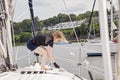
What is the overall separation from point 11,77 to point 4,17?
6.31 feet

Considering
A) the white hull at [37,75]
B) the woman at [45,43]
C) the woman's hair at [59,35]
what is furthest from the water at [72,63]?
the white hull at [37,75]

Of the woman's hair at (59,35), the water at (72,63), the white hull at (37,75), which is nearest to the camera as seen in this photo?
the white hull at (37,75)

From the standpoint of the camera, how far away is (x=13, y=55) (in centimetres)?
906

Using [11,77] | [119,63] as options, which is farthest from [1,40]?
[119,63]

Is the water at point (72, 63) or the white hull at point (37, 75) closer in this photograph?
the white hull at point (37, 75)

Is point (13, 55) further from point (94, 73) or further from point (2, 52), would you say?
point (94, 73)

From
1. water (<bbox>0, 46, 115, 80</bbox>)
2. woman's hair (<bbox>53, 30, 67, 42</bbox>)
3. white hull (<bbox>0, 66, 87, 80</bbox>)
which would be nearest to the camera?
white hull (<bbox>0, 66, 87, 80</bbox>)

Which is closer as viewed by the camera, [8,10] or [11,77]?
[11,77]

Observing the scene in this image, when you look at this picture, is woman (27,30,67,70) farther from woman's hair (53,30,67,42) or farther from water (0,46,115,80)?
water (0,46,115,80)

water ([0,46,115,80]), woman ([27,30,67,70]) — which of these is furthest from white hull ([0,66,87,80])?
water ([0,46,115,80])

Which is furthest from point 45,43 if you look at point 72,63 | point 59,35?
point 72,63

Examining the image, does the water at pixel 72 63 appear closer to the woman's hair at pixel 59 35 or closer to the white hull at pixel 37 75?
the woman's hair at pixel 59 35

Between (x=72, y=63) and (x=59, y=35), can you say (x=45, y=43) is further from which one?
(x=72, y=63)

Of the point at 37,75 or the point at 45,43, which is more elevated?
the point at 45,43
